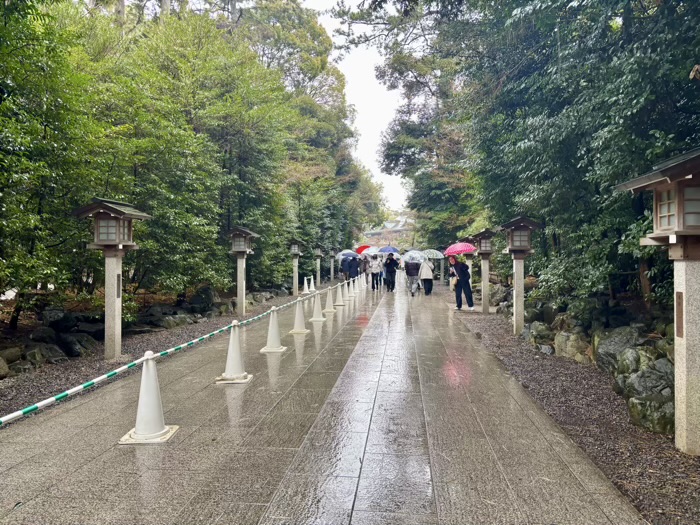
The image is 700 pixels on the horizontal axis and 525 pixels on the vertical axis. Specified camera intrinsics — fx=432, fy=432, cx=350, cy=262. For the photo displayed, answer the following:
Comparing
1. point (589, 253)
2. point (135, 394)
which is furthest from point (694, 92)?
point (135, 394)

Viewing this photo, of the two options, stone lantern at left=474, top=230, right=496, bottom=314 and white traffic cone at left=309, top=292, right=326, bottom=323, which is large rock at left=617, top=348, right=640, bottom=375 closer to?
white traffic cone at left=309, top=292, right=326, bottom=323

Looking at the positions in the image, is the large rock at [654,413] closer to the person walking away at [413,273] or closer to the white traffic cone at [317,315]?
the white traffic cone at [317,315]

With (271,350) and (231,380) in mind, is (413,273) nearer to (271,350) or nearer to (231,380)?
(271,350)

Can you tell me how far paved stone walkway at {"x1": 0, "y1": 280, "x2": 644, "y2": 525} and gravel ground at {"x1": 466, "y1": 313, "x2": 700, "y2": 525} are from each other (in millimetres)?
186

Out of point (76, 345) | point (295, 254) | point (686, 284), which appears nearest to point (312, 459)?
point (686, 284)

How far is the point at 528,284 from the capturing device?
14.3m

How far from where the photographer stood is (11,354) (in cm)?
709

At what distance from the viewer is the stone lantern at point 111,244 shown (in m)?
7.43

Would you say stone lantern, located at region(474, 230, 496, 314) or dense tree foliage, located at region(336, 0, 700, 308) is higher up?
dense tree foliage, located at region(336, 0, 700, 308)

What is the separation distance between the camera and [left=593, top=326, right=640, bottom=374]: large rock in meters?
6.33

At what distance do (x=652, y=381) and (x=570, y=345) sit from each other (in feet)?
9.26

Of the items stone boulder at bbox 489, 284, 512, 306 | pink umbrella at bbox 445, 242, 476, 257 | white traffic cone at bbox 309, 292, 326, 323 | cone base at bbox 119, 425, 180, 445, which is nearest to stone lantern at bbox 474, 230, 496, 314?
pink umbrella at bbox 445, 242, 476, 257

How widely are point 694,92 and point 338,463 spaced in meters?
6.93

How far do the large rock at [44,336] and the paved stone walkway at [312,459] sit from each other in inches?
118
